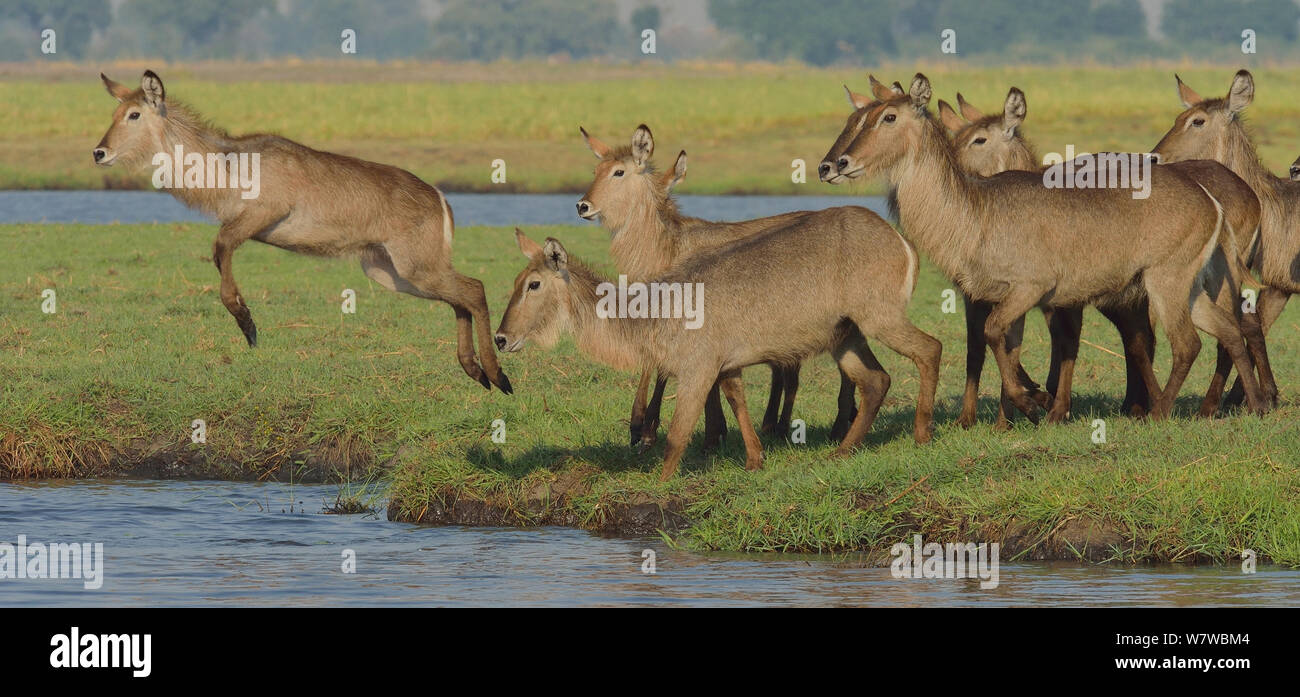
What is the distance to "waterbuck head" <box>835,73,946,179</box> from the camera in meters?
8.77

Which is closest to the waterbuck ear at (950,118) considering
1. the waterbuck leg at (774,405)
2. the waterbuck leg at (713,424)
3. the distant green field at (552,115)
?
the waterbuck leg at (774,405)

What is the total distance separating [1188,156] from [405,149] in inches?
954

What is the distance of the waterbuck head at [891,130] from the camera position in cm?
877

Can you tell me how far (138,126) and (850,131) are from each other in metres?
3.50

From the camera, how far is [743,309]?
27.4ft

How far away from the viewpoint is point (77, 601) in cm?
695

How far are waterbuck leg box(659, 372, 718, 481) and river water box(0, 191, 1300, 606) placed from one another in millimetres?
465

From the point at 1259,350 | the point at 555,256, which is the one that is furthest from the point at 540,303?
the point at 1259,350

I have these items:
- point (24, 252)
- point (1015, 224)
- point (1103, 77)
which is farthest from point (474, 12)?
point (1015, 224)

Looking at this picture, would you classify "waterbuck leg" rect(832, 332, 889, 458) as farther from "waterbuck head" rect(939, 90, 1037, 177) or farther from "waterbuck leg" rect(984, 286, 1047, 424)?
"waterbuck head" rect(939, 90, 1037, 177)

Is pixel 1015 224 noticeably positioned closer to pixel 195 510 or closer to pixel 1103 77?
pixel 195 510

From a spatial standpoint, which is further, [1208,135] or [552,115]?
[552,115]

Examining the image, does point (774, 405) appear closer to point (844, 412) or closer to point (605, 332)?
point (844, 412)

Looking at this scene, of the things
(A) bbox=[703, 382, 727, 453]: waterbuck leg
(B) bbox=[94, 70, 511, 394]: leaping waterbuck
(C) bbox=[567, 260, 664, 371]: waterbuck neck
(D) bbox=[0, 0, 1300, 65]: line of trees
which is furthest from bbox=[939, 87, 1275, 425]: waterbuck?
(D) bbox=[0, 0, 1300, 65]: line of trees
